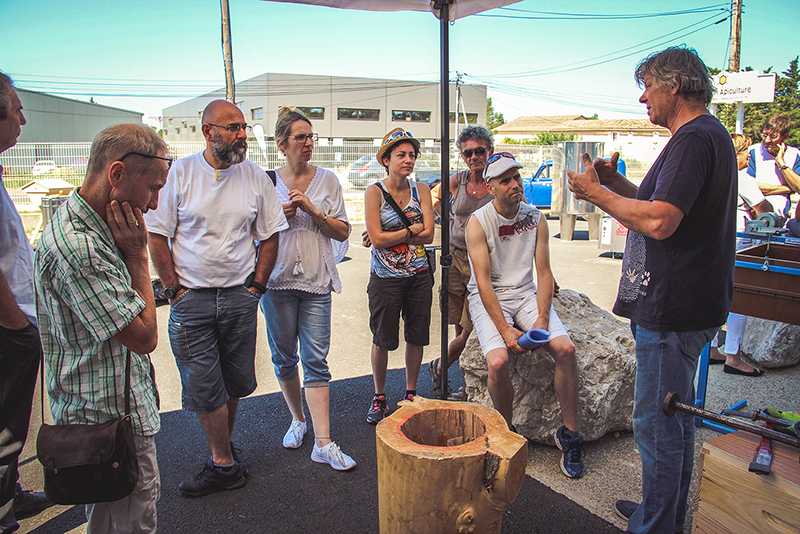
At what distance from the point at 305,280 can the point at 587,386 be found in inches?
71.5

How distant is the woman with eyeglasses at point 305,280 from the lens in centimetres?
307

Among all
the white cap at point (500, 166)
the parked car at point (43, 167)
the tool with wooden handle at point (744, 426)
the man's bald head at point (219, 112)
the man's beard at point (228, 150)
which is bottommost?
the tool with wooden handle at point (744, 426)

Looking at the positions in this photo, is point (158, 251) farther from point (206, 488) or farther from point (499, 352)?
point (499, 352)

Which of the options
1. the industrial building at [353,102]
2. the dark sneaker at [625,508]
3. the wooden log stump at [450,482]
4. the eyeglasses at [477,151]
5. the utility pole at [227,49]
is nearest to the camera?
the wooden log stump at [450,482]

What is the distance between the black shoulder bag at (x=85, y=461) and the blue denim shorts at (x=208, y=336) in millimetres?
905

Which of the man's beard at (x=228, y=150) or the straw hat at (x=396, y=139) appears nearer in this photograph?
the man's beard at (x=228, y=150)

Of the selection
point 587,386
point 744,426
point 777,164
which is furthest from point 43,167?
point 744,426

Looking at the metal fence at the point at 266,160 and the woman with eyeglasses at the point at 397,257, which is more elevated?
the metal fence at the point at 266,160

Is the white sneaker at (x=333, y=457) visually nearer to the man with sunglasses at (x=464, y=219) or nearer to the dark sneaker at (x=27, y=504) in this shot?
the man with sunglasses at (x=464, y=219)

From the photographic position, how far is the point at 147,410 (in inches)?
73.4

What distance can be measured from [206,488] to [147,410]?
3.65ft

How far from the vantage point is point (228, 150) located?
2.71m

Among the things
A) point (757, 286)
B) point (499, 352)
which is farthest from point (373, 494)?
point (757, 286)

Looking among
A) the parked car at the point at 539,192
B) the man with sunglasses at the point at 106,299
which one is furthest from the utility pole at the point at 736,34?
the man with sunglasses at the point at 106,299
